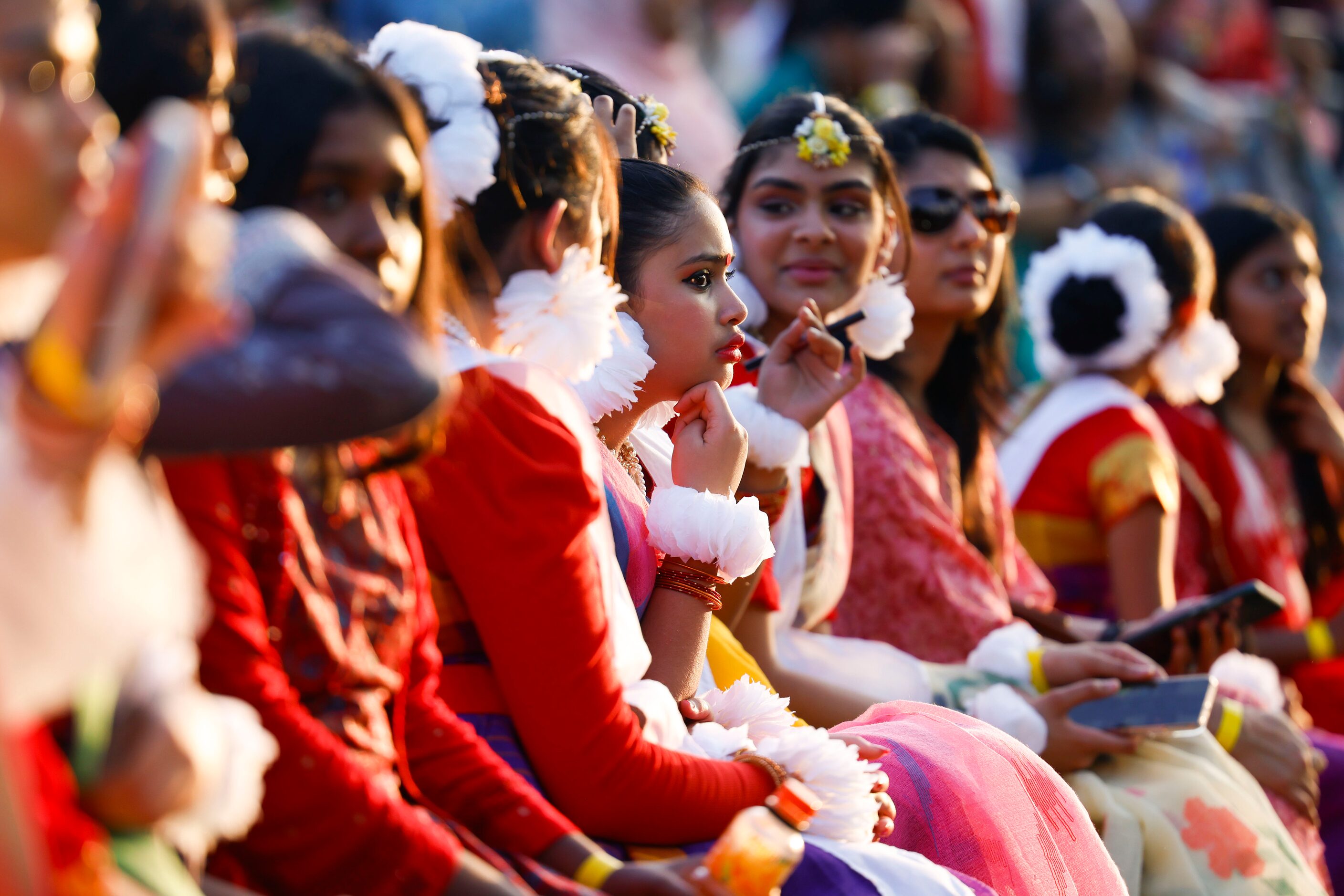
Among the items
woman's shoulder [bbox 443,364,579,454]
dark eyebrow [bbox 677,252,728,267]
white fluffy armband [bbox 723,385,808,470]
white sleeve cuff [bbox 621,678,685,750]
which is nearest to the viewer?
woman's shoulder [bbox 443,364,579,454]

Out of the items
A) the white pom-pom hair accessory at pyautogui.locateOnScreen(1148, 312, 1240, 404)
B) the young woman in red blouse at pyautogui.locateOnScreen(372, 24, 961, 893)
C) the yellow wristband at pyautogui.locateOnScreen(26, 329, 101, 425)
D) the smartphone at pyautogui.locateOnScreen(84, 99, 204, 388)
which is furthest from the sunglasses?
the yellow wristband at pyautogui.locateOnScreen(26, 329, 101, 425)

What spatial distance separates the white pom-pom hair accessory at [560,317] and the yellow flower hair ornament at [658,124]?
0.93m

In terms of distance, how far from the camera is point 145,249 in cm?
111

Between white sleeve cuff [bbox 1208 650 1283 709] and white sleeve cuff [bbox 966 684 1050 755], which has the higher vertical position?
white sleeve cuff [bbox 966 684 1050 755]

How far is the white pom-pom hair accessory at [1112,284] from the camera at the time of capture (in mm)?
4219

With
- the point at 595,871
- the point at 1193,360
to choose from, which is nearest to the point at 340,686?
the point at 595,871

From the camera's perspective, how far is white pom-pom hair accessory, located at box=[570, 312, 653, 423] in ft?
7.72

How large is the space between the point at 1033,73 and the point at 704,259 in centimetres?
568

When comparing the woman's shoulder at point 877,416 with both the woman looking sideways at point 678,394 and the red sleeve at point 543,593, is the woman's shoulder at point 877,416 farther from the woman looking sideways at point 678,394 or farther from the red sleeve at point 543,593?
Result: the red sleeve at point 543,593

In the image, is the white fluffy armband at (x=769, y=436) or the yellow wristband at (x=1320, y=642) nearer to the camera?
the white fluffy armband at (x=769, y=436)

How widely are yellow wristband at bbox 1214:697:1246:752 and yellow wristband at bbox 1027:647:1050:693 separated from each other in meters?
0.53

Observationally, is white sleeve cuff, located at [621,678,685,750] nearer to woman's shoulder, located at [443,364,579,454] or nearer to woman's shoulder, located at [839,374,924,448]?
woman's shoulder, located at [443,364,579,454]

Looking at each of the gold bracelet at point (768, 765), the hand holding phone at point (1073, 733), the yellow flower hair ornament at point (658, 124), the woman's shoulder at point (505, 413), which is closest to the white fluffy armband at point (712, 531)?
the gold bracelet at point (768, 765)

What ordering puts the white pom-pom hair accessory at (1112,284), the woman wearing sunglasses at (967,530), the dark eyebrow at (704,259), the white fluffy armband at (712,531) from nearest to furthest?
the white fluffy armband at (712,531), the dark eyebrow at (704,259), the woman wearing sunglasses at (967,530), the white pom-pom hair accessory at (1112,284)
